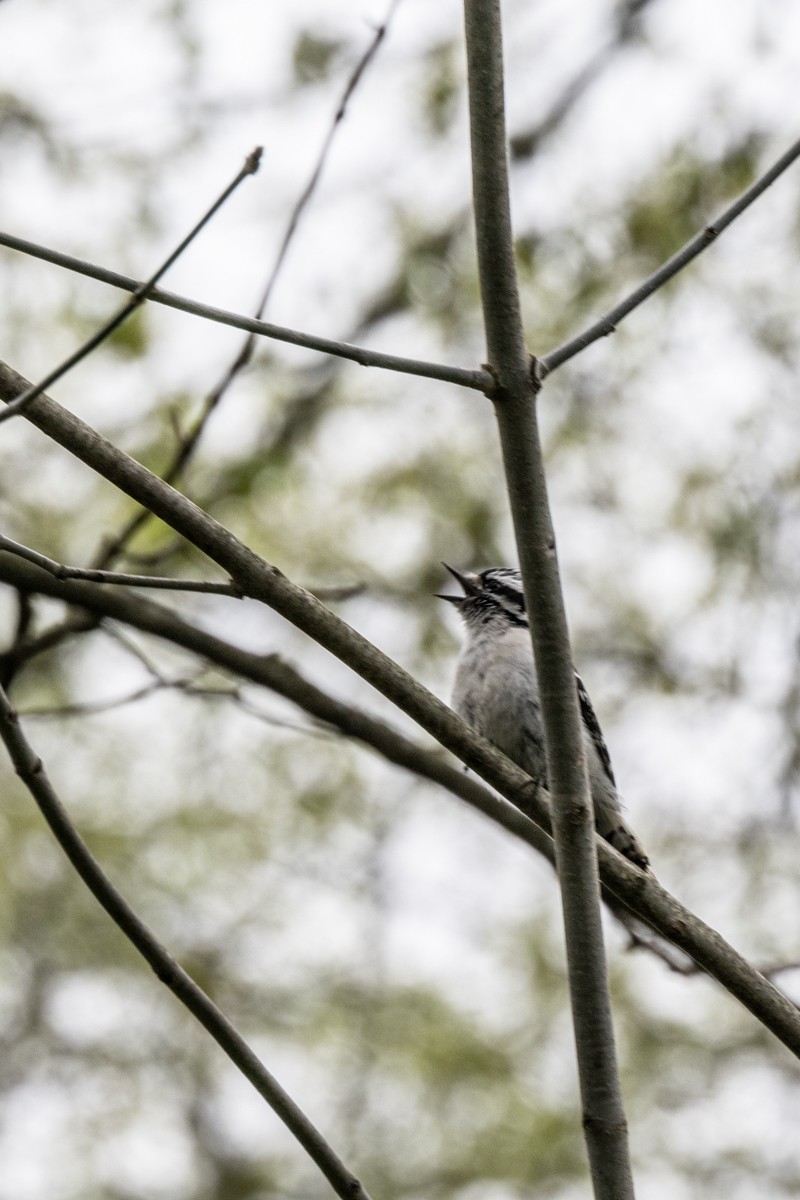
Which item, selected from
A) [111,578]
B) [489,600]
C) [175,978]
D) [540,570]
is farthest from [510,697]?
[111,578]

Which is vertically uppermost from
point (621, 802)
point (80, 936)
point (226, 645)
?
point (80, 936)

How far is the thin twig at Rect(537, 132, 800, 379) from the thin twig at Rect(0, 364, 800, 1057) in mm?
739

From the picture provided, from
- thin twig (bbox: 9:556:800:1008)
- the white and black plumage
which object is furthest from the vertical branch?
the white and black plumage

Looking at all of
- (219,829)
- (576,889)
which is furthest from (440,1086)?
(576,889)

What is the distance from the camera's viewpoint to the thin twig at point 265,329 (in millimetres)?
2596

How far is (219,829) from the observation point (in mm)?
10445

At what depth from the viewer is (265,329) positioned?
2652mm

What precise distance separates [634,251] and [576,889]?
7.11 m

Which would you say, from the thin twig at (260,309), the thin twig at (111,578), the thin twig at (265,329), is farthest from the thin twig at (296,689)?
the thin twig at (265,329)

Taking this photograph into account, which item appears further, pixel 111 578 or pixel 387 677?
pixel 387 677

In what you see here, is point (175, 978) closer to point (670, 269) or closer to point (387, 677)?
point (387, 677)

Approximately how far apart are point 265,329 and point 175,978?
4.96 ft

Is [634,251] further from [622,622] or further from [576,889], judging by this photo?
[576,889]

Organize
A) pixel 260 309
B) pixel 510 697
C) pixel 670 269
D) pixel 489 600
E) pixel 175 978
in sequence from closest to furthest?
pixel 670 269 → pixel 175 978 → pixel 260 309 → pixel 510 697 → pixel 489 600
